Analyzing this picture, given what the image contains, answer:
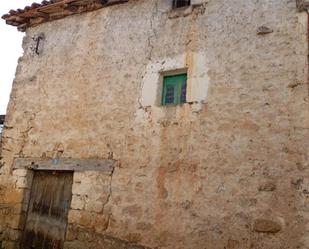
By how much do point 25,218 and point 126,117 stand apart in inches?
112

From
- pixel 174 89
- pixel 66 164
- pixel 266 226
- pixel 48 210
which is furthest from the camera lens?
pixel 48 210

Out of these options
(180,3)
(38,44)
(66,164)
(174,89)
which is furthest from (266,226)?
(38,44)

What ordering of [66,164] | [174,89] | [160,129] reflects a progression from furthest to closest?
[66,164]
[174,89]
[160,129]

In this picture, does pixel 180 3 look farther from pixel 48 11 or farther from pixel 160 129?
pixel 48 11

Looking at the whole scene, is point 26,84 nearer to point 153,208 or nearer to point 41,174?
point 41,174

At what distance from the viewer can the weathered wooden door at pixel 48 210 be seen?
6371 mm

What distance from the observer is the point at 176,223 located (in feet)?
16.6

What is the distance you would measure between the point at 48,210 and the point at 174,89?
10.3 ft

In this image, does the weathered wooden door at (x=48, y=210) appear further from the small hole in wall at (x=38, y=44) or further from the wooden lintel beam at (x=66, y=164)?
the small hole in wall at (x=38, y=44)

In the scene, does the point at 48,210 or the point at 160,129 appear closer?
the point at 160,129

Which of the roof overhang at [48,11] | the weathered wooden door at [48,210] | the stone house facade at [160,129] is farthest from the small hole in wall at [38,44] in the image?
the weathered wooden door at [48,210]

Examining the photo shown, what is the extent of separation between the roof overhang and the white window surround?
1.74 m

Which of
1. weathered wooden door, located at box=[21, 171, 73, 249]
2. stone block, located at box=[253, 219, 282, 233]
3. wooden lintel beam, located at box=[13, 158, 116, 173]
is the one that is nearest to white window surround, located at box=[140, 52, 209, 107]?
wooden lintel beam, located at box=[13, 158, 116, 173]

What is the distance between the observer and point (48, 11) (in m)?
7.63
